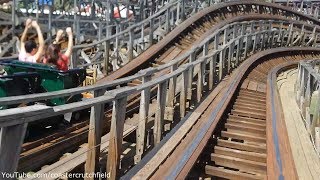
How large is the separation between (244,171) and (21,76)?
341cm

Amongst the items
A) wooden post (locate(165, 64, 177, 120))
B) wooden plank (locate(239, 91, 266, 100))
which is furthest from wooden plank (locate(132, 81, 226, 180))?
wooden plank (locate(239, 91, 266, 100))

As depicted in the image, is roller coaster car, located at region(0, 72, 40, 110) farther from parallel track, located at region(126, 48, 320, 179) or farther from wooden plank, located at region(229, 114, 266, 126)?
wooden plank, located at region(229, 114, 266, 126)

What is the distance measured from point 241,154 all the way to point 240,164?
12.3 inches

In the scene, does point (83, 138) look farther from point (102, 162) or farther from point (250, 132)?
point (250, 132)

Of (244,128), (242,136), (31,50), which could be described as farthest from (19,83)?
(244,128)

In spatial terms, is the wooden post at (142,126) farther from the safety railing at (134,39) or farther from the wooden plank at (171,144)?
the safety railing at (134,39)

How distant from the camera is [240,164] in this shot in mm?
5703

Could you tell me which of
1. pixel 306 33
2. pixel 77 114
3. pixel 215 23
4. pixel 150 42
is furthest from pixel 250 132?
pixel 306 33

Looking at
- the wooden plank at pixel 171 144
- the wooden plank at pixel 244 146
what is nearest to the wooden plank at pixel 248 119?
the wooden plank at pixel 171 144

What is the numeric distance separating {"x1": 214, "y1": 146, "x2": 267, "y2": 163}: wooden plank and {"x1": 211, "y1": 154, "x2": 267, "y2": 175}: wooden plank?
201mm

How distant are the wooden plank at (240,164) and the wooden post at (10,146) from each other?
3.54 metres

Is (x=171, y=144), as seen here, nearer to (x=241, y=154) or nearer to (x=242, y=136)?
(x=241, y=154)

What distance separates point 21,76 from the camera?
5.75m

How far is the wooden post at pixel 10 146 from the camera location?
2.70 m
